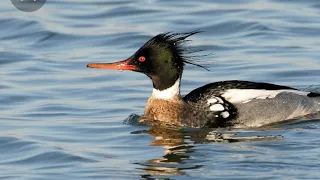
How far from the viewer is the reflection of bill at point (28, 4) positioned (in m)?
20.8

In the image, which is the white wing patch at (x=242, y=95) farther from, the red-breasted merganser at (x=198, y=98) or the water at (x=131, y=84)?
the water at (x=131, y=84)

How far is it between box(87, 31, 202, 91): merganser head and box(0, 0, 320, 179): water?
2.27ft

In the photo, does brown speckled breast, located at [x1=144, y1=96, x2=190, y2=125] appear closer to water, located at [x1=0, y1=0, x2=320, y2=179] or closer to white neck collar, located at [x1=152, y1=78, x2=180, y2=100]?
white neck collar, located at [x1=152, y1=78, x2=180, y2=100]

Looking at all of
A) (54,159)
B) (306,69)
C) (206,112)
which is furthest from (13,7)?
(54,159)

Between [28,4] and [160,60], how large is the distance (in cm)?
848

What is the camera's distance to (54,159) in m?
11.3

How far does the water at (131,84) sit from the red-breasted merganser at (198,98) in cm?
29

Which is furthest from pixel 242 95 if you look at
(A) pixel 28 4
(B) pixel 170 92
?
(A) pixel 28 4

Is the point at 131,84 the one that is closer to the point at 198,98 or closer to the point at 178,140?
the point at 198,98

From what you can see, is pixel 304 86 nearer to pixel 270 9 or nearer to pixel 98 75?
pixel 98 75

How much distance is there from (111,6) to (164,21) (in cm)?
Result: 176

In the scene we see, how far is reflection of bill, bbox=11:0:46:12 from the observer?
2081 centimetres

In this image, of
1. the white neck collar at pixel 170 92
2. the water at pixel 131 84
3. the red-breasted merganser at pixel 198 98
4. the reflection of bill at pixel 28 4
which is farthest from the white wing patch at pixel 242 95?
the reflection of bill at pixel 28 4

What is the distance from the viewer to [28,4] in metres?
21.2
